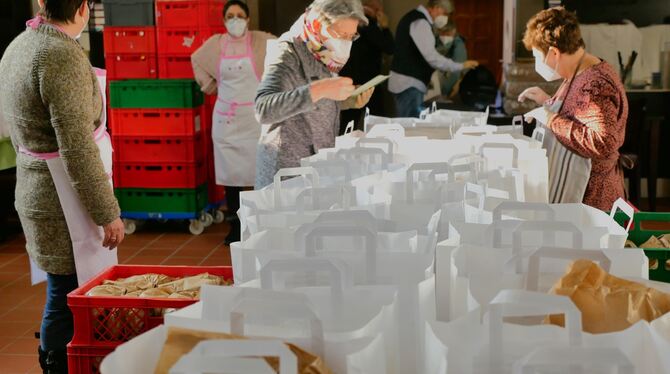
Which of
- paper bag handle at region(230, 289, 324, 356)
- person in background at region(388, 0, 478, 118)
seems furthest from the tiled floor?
paper bag handle at region(230, 289, 324, 356)

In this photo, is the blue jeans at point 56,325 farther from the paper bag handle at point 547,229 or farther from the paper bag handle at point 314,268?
the paper bag handle at point 547,229

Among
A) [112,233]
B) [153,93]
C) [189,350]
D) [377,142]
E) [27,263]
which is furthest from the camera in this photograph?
[153,93]

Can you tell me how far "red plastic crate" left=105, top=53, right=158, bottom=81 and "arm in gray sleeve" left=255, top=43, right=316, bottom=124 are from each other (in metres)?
3.34

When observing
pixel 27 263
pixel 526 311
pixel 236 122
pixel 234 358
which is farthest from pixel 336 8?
pixel 27 263

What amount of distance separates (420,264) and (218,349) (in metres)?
0.73

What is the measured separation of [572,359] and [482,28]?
978 centimetres

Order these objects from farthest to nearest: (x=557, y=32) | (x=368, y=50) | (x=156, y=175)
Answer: (x=368, y=50), (x=156, y=175), (x=557, y=32)

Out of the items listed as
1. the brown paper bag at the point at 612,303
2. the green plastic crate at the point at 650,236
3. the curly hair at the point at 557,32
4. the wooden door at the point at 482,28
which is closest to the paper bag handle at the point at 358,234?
the brown paper bag at the point at 612,303

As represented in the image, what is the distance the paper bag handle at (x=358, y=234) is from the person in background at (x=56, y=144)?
1250 millimetres

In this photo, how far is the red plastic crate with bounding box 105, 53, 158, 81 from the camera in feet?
21.4

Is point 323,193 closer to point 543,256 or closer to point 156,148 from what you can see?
point 543,256

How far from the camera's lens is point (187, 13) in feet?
21.2

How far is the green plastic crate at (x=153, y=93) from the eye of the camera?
6.36 metres

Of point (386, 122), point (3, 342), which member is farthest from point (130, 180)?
point (386, 122)
